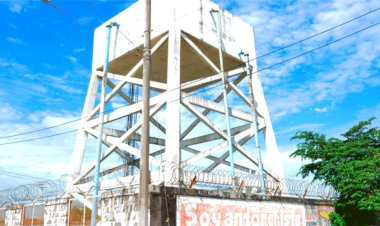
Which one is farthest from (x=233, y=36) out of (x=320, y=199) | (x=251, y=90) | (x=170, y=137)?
(x=320, y=199)

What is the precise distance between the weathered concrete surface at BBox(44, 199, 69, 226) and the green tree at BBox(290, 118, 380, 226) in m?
11.2

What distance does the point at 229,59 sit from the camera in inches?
828

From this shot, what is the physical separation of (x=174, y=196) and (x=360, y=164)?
31.7ft

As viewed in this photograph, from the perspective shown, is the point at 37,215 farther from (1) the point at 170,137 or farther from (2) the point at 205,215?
(2) the point at 205,215

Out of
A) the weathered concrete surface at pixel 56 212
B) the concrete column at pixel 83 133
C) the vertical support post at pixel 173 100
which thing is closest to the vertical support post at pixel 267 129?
the vertical support post at pixel 173 100

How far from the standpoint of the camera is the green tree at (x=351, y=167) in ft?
56.1

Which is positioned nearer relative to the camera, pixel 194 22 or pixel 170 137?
pixel 170 137

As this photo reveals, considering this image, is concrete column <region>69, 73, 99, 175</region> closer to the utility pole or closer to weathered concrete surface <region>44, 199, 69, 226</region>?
weathered concrete surface <region>44, 199, 69, 226</region>

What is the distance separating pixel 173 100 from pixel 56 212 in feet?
20.9

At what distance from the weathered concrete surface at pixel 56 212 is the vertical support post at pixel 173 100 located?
4225mm

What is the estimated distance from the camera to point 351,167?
17.5 m

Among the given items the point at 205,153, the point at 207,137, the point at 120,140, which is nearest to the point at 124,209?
the point at 205,153

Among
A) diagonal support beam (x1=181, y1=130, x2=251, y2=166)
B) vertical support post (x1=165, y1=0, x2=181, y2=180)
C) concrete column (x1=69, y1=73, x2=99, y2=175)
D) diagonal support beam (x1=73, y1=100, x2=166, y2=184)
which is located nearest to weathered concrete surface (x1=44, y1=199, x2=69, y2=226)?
diagonal support beam (x1=73, y1=100, x2=166, y2=184)

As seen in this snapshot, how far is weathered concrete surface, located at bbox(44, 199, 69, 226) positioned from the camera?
14500mm
